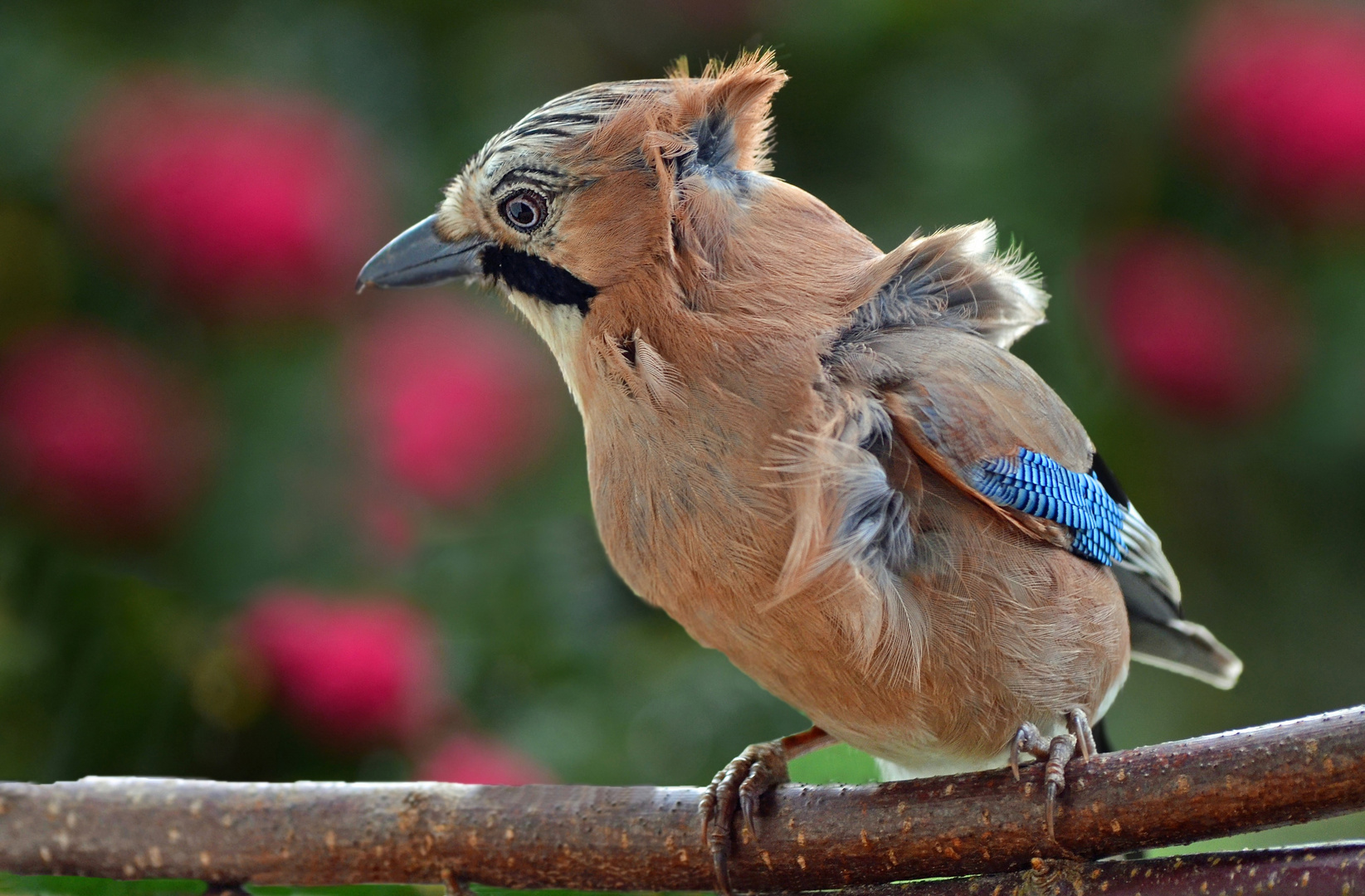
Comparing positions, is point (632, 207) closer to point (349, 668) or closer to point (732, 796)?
point (732, 796)

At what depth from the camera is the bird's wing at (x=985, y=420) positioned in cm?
206

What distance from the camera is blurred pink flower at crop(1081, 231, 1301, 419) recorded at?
329 centimetres

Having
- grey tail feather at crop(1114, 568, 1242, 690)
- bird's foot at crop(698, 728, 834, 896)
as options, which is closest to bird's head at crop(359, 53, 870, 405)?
bird's foot at crop(698, 728, 834, 896)

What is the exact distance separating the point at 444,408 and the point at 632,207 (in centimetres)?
91

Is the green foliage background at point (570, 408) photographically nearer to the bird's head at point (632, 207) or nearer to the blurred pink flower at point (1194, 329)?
the blurred pink flower at point (1194, 329)

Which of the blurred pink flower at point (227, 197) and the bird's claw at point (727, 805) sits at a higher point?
the blurred pink flower at point (227, 197)

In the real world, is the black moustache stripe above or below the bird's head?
below

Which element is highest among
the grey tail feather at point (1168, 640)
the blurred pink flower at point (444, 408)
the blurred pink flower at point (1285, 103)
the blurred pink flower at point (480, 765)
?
the blurred pink flower at point (1285, 103)

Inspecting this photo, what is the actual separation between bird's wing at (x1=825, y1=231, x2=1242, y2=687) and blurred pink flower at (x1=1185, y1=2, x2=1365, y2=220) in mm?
1279

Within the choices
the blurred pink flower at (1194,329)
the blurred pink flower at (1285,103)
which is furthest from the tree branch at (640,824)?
the blurred pink flower at (1285,103)

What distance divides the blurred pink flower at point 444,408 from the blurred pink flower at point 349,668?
33 cm

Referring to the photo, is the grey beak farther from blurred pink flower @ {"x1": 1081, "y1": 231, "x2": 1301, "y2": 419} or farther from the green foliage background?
blurred pink flower @ {"x1": 1081, "y1": 231, "x2": 1301, "y2": 419}

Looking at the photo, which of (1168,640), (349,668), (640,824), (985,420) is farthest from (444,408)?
(1168,640)

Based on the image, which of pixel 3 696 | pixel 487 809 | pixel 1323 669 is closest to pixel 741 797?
pixel 487 809
